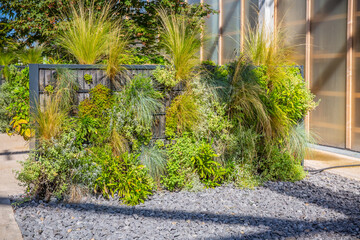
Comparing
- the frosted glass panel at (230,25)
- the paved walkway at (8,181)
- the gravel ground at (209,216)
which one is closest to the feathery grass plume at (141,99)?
the gravel ground at (209,216)

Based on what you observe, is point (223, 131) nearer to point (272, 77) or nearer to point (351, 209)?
point (272, 77)

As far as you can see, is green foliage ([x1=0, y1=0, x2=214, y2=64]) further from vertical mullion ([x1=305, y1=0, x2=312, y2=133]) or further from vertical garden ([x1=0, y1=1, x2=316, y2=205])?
vertical mullion ([x1=305, y1=0, x2=312, y2=133])

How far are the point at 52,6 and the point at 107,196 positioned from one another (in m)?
3.35

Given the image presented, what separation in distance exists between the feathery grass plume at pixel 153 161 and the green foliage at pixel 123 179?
0.52 feet

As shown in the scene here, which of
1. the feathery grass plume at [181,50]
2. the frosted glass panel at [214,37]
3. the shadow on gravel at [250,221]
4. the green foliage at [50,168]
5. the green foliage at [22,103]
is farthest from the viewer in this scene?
the frosted glass panel at [214,37]

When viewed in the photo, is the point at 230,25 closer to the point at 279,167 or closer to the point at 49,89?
the point at 279,167

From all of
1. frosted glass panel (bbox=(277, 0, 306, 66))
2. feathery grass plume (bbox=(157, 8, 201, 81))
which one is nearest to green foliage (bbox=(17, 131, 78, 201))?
feathery grass plume (bbox=(157, 8, 201, 81))

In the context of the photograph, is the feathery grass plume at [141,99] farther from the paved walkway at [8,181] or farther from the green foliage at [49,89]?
the paved walkway at [8,181]

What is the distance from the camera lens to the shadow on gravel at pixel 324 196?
11.8 feet

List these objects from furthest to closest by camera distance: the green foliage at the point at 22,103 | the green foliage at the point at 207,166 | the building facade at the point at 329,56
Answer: the building facade at the point at 329,56, the green foliage at the point at 22,103, the green foliage at the point at 207,166

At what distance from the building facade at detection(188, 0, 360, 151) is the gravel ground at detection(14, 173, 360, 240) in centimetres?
211

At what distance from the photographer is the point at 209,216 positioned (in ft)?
10.8

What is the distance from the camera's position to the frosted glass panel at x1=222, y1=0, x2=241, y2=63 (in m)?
8.14

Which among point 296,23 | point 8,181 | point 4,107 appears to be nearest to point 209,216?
point 8,181
